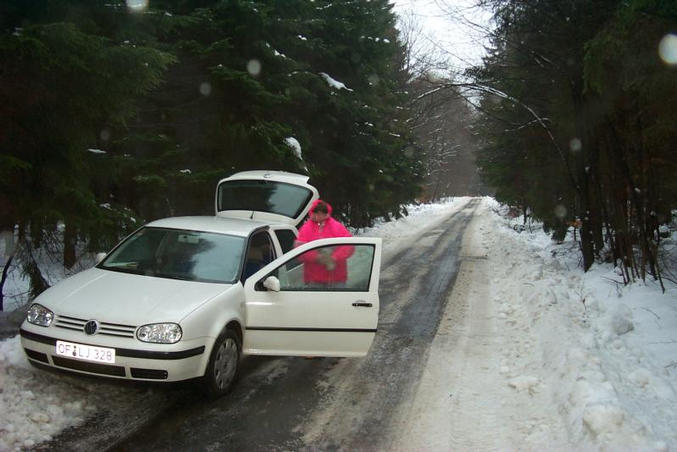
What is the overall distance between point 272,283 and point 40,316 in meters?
2.09

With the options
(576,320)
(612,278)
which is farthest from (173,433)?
(612,278)

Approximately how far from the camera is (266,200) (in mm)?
8836

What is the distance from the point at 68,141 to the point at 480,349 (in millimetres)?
5897

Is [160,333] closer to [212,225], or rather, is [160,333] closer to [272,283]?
[272,283]

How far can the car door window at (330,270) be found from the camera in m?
5.30

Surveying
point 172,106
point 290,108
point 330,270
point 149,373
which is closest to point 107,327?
point 149,373

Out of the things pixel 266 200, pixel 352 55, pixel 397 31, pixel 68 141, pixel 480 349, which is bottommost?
pixel 480 349

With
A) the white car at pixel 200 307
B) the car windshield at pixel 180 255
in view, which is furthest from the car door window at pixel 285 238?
the car windshield at pixel 180 255

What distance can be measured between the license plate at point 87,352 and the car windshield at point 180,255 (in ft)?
3.78

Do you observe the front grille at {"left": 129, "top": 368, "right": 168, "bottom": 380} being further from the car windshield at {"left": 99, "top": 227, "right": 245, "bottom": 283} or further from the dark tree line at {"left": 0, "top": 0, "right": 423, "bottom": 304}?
the dark tree line at {"left": 0, "top": 0, "right": 423, "bottom": 304}

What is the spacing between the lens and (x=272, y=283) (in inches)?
199

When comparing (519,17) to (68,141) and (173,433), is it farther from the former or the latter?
(173,433)

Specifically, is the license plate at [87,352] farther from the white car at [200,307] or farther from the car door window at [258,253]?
the car door window at [258,253]

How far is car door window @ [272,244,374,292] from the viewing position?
530 centimetres
